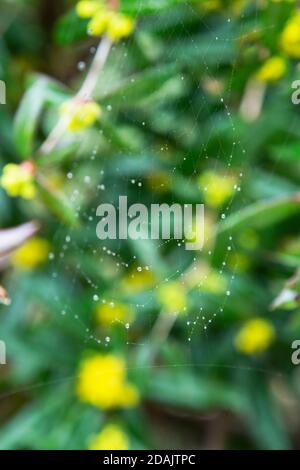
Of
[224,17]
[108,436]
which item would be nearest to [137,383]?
[108,436]

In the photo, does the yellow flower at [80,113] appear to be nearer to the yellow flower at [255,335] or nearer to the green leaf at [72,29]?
the green leaf at [72,29]

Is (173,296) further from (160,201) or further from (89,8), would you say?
(89,8)

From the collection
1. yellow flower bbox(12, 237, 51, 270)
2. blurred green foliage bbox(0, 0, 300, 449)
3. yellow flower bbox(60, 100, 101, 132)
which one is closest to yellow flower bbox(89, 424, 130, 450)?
blurred green foliage bbox(0, 0, 300, 449)

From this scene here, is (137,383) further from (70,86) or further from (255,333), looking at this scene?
(70,86)

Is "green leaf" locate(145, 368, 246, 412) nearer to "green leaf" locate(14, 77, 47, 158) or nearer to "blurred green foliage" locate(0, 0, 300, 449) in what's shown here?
"blurred green foliage" locate(0, 0, 300, 449)

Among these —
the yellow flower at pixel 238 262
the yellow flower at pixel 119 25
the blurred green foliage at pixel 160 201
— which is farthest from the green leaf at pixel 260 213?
the yellow flower at pixel 119 25

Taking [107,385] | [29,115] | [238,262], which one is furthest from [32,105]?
[107,385]
